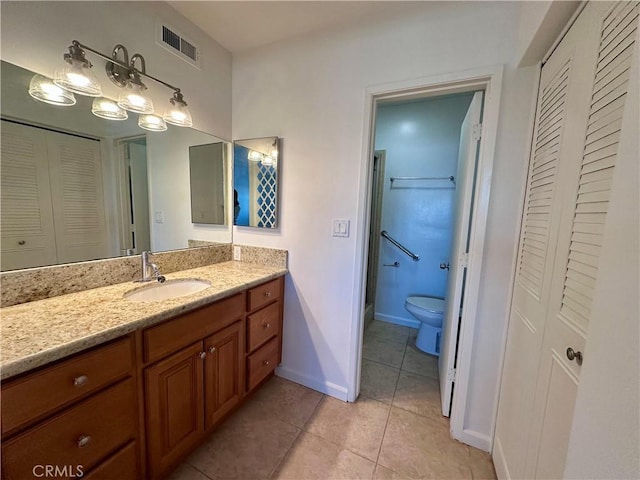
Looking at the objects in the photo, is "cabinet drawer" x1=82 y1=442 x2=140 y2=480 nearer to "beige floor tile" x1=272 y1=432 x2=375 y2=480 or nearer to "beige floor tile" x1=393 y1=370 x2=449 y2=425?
"beige floor tile" x1=272 y1=432 x2=375 y2=480

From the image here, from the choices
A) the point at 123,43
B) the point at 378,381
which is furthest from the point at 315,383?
the point at 123,43

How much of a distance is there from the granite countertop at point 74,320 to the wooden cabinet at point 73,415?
65 mm

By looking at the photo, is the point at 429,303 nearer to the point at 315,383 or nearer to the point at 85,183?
the point at 315,383

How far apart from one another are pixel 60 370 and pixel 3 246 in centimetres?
65

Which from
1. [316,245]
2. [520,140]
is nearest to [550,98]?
[520,140]

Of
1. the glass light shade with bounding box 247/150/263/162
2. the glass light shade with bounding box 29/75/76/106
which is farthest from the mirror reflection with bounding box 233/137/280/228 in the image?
the glass light shade with bounding box 29/75/76/106

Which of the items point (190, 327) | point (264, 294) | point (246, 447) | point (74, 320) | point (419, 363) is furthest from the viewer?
point (419, 363)

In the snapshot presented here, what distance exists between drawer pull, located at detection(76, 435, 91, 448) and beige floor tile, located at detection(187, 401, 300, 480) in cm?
64

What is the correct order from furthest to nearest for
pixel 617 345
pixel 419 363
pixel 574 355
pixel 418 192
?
pixel 418 192 → pixel 419 363 → pixel 574 355 → pixel 617 345

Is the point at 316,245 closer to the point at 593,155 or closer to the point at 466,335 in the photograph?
the point at 466,335

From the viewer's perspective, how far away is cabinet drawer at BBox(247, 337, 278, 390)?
62.4 inches

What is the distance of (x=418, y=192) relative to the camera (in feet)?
8.83

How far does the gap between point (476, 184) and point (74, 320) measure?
73.3 inches

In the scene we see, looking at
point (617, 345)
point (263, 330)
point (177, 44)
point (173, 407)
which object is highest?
point (177, 44)
